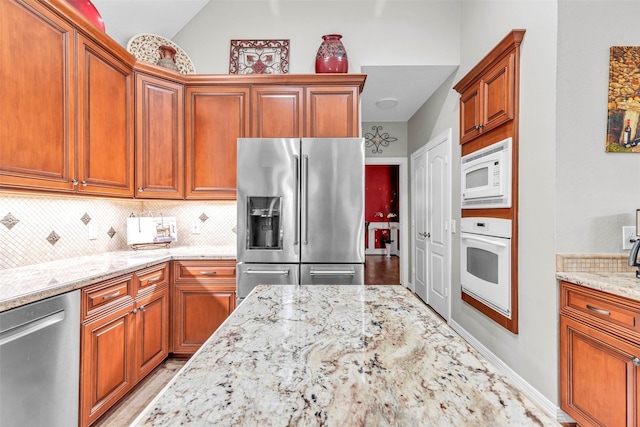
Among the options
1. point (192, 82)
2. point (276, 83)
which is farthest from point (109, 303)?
point (276, 83)

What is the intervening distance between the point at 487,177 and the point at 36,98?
9.85ft

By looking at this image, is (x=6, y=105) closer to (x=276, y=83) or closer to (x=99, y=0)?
(x=99, y=0)

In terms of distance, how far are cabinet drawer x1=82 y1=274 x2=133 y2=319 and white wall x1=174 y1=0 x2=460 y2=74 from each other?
220 cm

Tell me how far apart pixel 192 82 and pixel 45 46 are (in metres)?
1.13

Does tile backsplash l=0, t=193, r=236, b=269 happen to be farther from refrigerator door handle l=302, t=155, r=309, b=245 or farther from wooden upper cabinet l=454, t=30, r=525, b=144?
wooden upper cabinet l=454, t=30, r=525, b=144

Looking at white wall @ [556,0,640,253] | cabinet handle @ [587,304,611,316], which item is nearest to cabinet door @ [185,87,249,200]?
white wall @ [556,0,640,253]

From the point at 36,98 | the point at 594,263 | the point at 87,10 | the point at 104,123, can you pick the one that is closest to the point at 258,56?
the point at 87,10

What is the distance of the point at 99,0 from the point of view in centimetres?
250

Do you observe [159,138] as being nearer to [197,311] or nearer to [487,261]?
[197,311]

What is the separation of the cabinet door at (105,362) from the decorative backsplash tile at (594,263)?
2.64 meters

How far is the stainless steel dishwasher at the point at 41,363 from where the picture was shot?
49.1 inches

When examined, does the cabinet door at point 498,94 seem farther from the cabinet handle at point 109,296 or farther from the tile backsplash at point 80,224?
the cabinet handle at point 109,296

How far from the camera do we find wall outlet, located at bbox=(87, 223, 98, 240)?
240cm

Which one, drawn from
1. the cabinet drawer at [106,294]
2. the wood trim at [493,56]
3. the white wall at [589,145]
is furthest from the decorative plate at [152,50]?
the white wall at [589,145]
